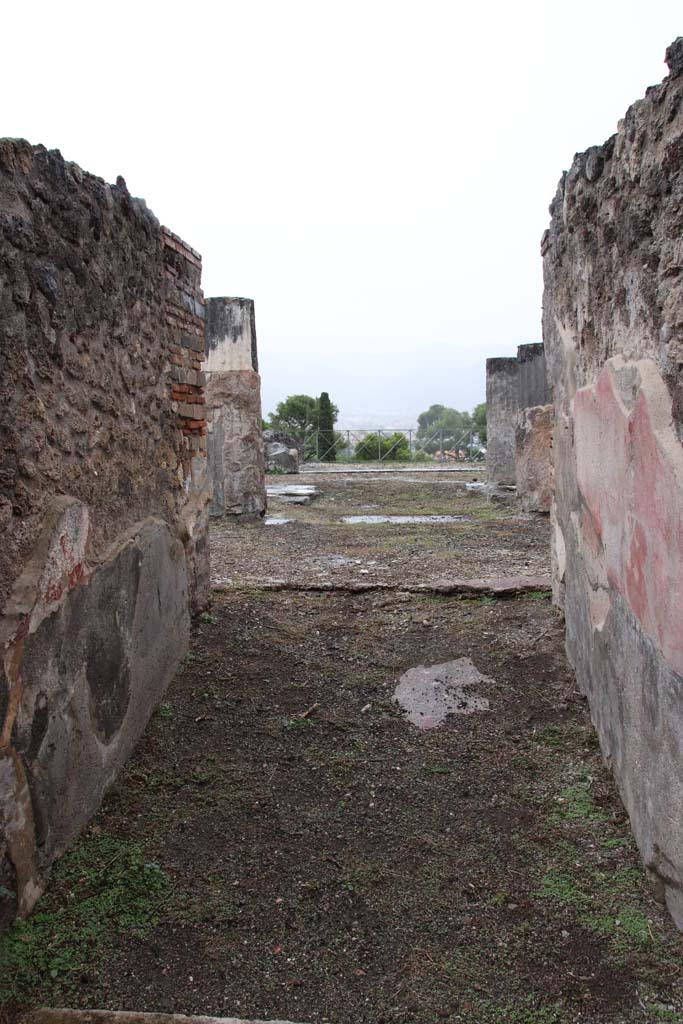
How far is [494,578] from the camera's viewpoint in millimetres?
4867

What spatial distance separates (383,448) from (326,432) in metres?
1.74

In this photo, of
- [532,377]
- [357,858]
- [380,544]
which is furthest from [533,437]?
[357,858]

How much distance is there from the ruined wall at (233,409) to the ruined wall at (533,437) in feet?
9.74

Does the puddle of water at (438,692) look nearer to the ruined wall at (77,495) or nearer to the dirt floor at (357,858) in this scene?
the dirt floor at (357,858)

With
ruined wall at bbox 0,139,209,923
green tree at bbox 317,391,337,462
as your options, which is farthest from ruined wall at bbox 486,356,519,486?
green tree at bbox 317,391,337,462

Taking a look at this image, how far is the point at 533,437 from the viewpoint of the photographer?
913 centimetres

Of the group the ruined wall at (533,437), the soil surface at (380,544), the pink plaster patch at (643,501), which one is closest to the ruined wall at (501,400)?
the soil surface at (380,544)

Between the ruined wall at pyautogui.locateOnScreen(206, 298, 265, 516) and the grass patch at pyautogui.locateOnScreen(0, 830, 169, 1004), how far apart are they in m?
6.30

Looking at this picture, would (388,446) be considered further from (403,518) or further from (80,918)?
(80,918)

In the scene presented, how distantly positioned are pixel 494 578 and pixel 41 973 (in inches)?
137

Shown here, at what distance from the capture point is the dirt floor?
1867 millimetres

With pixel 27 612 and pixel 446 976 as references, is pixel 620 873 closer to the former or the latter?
pixel 446 976

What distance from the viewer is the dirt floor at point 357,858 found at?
6.13 feet

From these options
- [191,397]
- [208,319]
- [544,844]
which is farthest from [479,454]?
[544,844]
